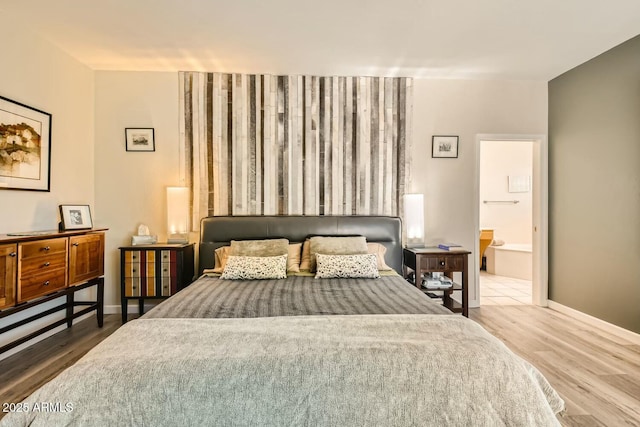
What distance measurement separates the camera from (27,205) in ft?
9.37

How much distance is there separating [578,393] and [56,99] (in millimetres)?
4872

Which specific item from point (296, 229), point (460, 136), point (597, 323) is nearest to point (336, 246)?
point (296, 229)

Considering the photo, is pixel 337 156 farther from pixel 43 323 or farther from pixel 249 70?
pixel 43 323

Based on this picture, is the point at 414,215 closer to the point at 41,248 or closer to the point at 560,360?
the point at 560,360

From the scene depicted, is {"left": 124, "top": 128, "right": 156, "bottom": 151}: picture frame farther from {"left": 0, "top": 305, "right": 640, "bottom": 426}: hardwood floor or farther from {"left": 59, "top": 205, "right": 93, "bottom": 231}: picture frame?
{"left": 0, "top": 305, "right": 640, "bottom": 426}: hardwood floor

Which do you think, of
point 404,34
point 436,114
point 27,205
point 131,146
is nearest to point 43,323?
point 27,205

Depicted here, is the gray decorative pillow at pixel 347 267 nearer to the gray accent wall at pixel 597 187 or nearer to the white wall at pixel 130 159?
the white wall at pixel 130 159

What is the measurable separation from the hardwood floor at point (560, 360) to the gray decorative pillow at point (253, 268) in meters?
1.36

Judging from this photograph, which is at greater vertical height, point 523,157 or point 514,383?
point 523,157

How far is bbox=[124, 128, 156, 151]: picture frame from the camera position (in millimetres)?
3693

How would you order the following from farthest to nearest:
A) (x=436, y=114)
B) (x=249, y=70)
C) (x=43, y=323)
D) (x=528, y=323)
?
(x=436, y=114), (x=249, y=70), (x=528, y=323), (x=43, y=323)

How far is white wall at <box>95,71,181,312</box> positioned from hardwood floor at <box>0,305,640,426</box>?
950mm

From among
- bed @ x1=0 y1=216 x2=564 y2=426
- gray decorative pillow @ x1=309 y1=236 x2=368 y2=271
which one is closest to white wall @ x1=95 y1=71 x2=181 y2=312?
gray decorative pillow @ x1=309 y1=236 x2=368 y2=271

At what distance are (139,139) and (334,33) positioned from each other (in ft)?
7.92
